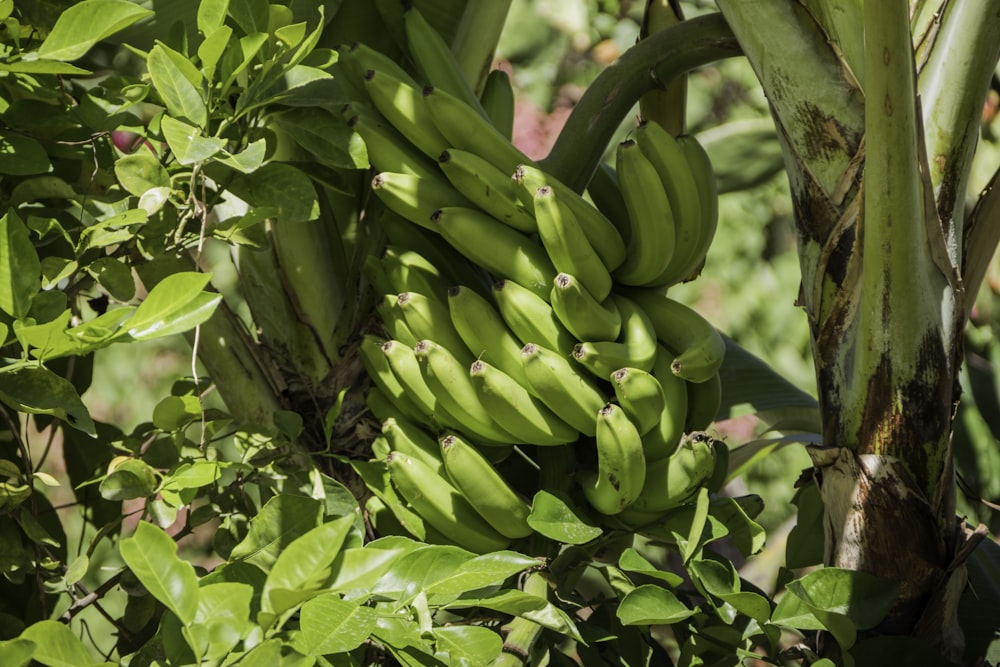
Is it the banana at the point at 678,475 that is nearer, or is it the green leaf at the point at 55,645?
the green leaf at the point at 55,645

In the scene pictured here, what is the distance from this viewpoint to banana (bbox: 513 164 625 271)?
63cm

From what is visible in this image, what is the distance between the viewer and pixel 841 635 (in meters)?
0.57

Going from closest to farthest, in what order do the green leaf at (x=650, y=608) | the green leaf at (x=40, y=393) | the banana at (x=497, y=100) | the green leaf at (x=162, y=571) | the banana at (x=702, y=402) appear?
the green leaf at (x=162, y=571)
the green leaf at (x=40, y=393)
the green leaf at (x=650, y=608)
the banana at (x=702, y=402)
the banana at (x=497, y=100)

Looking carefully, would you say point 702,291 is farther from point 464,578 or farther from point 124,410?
point 464,578

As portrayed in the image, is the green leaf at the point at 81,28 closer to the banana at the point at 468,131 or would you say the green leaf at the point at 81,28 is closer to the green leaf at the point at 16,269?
the green leaf at the point at 16,269

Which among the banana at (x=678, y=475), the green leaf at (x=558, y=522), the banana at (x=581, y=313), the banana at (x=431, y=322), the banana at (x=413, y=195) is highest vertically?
the banana at (x=413, y=195)

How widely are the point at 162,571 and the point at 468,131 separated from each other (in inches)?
15.6

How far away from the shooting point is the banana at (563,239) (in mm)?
619

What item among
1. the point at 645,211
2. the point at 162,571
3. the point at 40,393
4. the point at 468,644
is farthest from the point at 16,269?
the point at 645,211

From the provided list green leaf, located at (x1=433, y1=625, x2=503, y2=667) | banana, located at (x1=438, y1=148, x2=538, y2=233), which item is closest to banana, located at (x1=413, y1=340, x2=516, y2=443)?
banana, located at (x1=438, y1=148, x2=538, y2=233)

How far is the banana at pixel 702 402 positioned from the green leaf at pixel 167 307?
1.24 feet

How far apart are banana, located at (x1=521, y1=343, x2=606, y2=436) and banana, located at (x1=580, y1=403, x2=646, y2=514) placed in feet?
0.04

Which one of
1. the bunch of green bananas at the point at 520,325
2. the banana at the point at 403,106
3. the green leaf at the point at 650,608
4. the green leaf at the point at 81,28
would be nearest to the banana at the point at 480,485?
the bunch of green bananas at the point at 520,325

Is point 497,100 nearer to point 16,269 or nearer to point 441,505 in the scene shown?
point 441,505
